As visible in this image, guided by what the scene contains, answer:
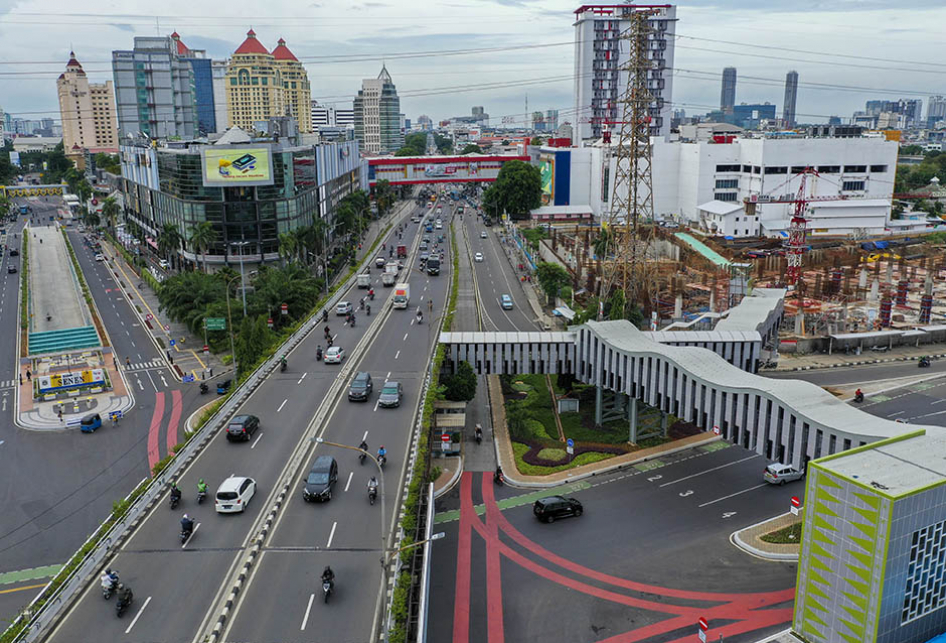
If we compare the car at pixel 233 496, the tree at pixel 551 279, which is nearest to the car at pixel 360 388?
the car at pixel 233 496

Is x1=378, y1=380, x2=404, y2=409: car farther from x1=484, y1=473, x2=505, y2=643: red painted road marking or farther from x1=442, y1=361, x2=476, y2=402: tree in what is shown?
x1=484, y1=473, x2=505, y2=643: red painted road marking

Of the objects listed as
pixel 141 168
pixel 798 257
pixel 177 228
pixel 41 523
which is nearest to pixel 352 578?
pixel 41 523

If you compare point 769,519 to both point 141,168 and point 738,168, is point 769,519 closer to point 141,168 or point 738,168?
point 738,168

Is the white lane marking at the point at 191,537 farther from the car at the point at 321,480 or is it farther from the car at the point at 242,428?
the car at the point at 242,428

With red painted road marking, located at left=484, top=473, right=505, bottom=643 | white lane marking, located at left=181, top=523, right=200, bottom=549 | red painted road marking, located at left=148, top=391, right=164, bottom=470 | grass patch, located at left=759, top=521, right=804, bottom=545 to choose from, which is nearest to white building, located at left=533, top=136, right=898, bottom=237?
grass patch, located at left=759, top=521, right=804, bottom=545

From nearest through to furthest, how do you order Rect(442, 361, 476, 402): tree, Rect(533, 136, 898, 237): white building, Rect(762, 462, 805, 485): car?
Rect(762, 462, 805, 485): car, Rect(442, 361, 476, 402): tree, Rect(533, 136, 898, 237): white building

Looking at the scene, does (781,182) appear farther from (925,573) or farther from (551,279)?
(925,573)
